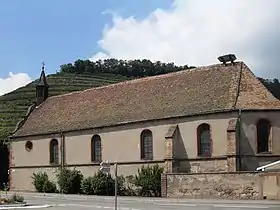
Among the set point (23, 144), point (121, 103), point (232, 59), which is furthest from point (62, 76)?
point (232, 59)

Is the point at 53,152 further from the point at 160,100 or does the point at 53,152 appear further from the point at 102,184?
the point at 160,100

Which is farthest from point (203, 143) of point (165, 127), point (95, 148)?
point (95, 148)

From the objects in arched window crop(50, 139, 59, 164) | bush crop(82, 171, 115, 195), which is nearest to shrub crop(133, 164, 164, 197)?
bush crop(82, 171, 115, 195)

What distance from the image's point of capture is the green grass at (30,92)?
82438mm

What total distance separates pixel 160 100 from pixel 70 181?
11.5 m

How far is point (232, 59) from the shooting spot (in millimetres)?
47219

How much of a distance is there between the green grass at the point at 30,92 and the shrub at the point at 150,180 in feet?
90.8

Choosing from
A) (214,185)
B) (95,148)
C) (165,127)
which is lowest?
(214,185)

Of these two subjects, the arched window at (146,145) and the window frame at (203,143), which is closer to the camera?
the window frame at (203,143)

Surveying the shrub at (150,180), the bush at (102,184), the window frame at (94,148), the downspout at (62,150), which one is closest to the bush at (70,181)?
the downspout at (62,150)

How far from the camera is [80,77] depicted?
367 ft

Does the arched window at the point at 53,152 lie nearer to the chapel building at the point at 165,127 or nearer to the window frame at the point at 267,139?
the chapel building at the point at 165,127

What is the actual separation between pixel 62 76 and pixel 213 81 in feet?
232

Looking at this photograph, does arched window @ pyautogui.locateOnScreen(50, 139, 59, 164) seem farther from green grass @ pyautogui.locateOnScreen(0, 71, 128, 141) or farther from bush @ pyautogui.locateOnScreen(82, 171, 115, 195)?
green grass @ pyautogui.locateOnScreen(0, 71, 128, 141)
